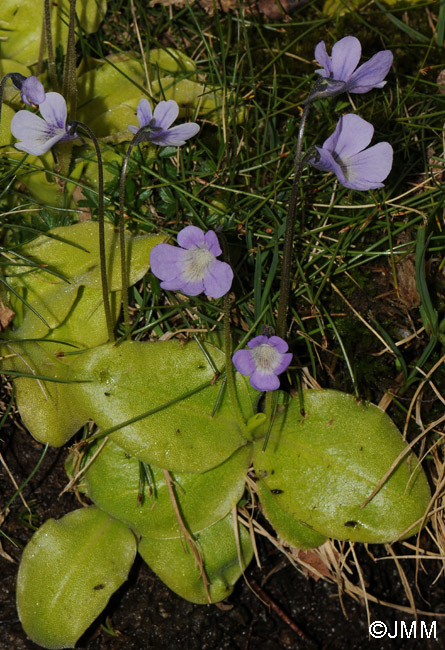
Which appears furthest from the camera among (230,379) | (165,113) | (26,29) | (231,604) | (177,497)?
(26,29)

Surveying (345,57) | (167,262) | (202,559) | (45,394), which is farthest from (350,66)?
(202,559)

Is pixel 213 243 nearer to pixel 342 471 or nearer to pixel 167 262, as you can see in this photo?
pixel 167 262

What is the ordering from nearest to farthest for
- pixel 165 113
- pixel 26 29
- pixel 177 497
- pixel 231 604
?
1. pixel 165 113
2. pixel 177 497
3. pixel 231 604
4. pixel 26 29

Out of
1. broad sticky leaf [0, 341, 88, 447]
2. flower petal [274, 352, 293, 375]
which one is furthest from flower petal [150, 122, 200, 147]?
broad sticky leaf [0, 341, 88, 447]

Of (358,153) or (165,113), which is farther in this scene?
(165,113)

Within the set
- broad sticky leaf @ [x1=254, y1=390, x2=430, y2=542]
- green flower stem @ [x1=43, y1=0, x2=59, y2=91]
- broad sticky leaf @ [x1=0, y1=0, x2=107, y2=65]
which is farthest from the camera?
broad sticky leaf @ [x1=0, y1=0, x2=107, y2=65]

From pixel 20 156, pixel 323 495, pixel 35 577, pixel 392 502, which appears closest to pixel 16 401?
pixel 35 577

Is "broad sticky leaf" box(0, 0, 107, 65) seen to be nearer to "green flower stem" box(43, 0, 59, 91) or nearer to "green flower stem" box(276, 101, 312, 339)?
"green flower stem" box(43, 0, 59, 91)

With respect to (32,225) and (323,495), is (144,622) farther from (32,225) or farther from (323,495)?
(32,225)
